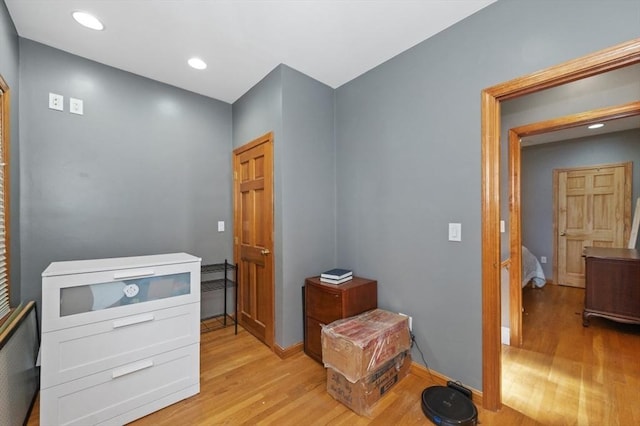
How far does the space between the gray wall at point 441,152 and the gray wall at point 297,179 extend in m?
0.31

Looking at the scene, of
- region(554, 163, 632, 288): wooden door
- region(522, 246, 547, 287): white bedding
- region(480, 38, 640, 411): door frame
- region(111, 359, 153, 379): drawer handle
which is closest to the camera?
region(111, 359, 153, 379): drawer handle

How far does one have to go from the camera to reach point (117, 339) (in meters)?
1.63

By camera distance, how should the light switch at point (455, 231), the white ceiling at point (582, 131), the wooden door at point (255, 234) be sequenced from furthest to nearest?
the white ceiling at point (582, 131) → the wooden door at point (255, 234) → the light switch at point (455, 231)

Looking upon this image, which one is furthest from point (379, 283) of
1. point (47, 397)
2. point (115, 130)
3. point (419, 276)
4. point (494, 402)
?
point (115, 130)

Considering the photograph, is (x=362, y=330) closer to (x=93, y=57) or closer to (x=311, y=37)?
(x=311, y=37)

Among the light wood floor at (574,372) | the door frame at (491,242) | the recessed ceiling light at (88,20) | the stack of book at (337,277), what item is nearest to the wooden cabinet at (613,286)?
the light wood floor at (574,372)

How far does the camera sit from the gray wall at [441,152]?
152cm

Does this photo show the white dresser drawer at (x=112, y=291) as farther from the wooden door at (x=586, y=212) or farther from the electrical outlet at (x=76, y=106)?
the wooden door at (x=586, y=212)

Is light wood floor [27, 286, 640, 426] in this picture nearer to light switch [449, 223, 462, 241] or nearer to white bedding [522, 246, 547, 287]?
light switch [449, 223, 462, 241]

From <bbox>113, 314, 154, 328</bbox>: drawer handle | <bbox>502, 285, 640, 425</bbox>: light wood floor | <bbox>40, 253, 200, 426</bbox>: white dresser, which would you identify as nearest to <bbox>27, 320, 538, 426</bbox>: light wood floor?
<bbox>40, 253, 200, 426</bbox>: white dresser

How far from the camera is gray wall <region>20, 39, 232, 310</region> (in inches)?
83.1

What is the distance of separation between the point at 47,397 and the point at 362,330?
1829 millimetres

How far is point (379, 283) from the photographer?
94.9 inches

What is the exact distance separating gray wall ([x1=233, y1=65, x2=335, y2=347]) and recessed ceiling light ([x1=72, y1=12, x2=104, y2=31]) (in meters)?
1.27
